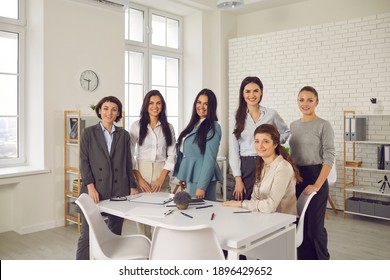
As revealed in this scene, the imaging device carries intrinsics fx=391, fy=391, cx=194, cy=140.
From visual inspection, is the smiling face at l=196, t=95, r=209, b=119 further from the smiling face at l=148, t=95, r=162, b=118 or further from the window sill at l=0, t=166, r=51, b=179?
the window sill at l=0, t=166, r=51, b=179

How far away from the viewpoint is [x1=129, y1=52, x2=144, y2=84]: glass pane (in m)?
5.46

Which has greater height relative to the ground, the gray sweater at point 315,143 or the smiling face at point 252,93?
the smiling face at point 252,93

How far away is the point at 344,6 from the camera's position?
514 cm

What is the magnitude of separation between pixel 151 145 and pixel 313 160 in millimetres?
1143

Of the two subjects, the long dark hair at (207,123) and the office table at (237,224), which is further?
the long dark hair at (207,123)

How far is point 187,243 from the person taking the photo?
1.68m

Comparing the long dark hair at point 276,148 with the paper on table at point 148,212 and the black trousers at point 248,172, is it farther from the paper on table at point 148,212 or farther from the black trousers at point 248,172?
the paper on table at point 148,212

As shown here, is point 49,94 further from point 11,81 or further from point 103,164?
point 103,164

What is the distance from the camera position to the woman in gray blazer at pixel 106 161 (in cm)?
255

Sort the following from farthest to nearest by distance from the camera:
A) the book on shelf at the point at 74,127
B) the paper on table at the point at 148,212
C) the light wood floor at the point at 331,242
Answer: the book on shelf at the point at 74,127
the light wood floor at the point at 331,242
the paper on table at the point at 148,212

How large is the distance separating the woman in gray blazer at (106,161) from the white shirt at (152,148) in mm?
212

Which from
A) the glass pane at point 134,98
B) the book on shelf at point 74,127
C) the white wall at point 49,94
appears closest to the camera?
the white wall at point 49,94

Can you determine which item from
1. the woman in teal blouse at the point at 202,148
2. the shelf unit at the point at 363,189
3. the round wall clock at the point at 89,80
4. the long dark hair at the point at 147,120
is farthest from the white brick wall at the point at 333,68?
the long dark hair at the point at 147,120
